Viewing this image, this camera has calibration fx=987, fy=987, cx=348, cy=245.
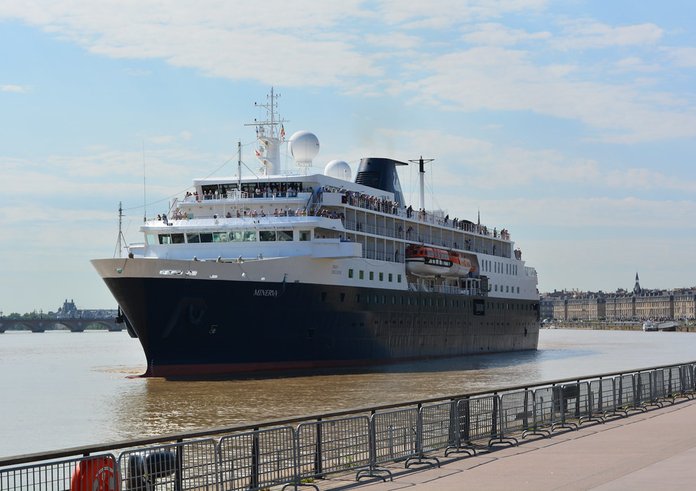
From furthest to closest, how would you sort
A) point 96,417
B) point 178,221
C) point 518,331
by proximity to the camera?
1. point 518,331
2. point 178,221
3. point 96,417

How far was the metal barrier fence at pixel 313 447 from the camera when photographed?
10.7 metres

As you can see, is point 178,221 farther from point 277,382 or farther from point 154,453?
point 154,453

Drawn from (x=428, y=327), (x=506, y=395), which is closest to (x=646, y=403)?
(x=506, y=395)

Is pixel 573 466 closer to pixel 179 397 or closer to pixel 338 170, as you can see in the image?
pixel 179 397

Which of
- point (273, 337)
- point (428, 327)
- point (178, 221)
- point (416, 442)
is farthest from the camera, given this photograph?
point (428, 327)

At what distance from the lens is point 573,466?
13.6 meters

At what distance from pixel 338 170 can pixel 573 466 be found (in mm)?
47647

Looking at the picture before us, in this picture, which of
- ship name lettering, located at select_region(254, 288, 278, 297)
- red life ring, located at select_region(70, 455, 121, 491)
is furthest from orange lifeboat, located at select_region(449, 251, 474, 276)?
red life ring, located at select_region(70, 455, 121, 491)

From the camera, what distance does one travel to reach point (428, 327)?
5644 centimetres

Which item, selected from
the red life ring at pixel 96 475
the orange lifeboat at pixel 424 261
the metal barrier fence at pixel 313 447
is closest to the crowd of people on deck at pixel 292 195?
the orange lifeboat at pixel 424 261

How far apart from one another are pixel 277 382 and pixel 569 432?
70.6 ft

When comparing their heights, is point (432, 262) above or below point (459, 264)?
below

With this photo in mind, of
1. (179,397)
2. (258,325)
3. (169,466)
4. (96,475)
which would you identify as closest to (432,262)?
(258,325)

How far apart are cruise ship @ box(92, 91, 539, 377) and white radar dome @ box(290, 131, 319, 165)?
0.06 m
